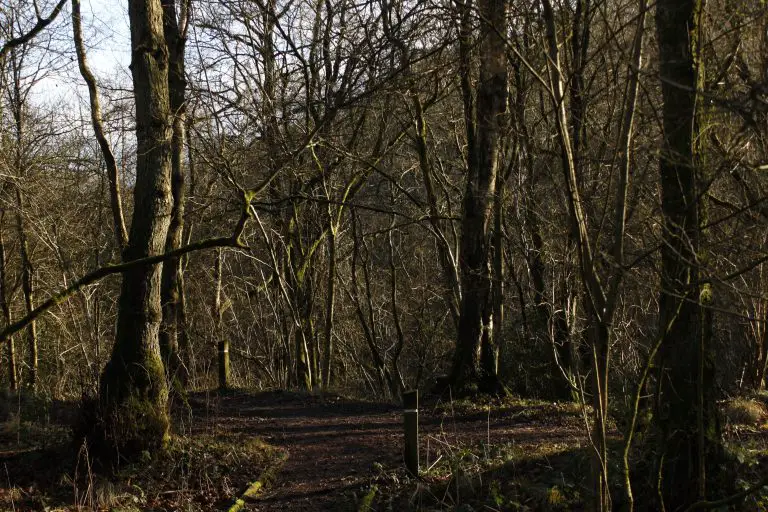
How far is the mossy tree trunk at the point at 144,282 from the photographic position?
7.14 m

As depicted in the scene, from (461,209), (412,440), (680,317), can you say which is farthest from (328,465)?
(461,209)

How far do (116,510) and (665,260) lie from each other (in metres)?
4.82

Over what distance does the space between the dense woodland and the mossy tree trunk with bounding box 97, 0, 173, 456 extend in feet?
0.08

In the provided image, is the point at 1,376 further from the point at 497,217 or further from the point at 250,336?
the point at 497,217

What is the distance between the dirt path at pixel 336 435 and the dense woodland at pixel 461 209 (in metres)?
0.91

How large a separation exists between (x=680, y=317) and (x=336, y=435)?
487 cm

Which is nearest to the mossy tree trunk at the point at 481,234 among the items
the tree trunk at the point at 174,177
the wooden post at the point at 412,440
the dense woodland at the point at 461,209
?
the dense woodland at the point at 461,209

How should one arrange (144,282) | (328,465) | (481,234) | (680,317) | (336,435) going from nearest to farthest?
(680,317) → (144,282) → (328,465) → (336,435) → (481,234)

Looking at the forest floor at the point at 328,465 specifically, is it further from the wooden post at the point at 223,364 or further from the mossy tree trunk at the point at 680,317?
the wooden post at the point at 223,364

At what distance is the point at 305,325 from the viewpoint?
654 inches

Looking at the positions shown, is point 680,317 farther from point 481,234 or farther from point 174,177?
point 174,177

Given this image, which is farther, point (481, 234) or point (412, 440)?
point (481, 234)

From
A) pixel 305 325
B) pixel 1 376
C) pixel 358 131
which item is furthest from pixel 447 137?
pixel 1 376

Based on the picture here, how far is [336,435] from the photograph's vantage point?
8.63 meters
